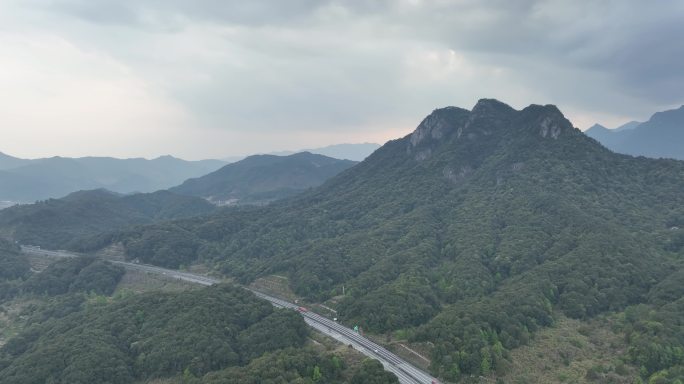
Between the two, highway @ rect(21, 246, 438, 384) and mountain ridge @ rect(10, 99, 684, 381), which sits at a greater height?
mountain ridge @ rect(10, 99, 684, 381)

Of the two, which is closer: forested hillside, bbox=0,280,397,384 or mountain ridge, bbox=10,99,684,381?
forested hillside, bbox=0,280,397,384

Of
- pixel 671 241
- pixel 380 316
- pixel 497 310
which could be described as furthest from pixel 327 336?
pixel 671 241

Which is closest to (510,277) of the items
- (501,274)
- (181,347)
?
(501,274)

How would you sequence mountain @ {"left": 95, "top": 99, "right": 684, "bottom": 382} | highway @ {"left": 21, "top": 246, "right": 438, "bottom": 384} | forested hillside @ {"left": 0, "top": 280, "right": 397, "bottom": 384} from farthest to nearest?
1. mountain @ {"left": 95, "top": 99, "right": 684, "bottom": 382}
2. highway @ {"left": 21, "top": 246, "right": 438, "bottom": 384}
3. forested hillside @ {"left": 0, "top": 280, "right": 397, "bottom": 384}

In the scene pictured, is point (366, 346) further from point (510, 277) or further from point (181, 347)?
point (510, 277)

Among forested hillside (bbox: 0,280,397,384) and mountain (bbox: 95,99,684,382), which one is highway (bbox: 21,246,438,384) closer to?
mountain (bbox: 95,99,684,382)

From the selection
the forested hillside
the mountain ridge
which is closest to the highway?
the mountain ridge

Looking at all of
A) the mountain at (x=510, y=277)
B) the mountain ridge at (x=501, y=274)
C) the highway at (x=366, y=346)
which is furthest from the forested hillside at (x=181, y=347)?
the mountain ridge at (x=501, y=274)

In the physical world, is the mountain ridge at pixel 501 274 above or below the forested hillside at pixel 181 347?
above

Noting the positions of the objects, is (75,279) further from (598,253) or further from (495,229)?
(598,253)


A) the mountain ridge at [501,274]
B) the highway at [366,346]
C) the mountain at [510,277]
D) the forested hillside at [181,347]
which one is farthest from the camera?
the mountain ridge at [501,274]

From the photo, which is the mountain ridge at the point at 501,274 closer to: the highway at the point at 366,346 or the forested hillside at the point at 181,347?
the highway at the point at 366,346
